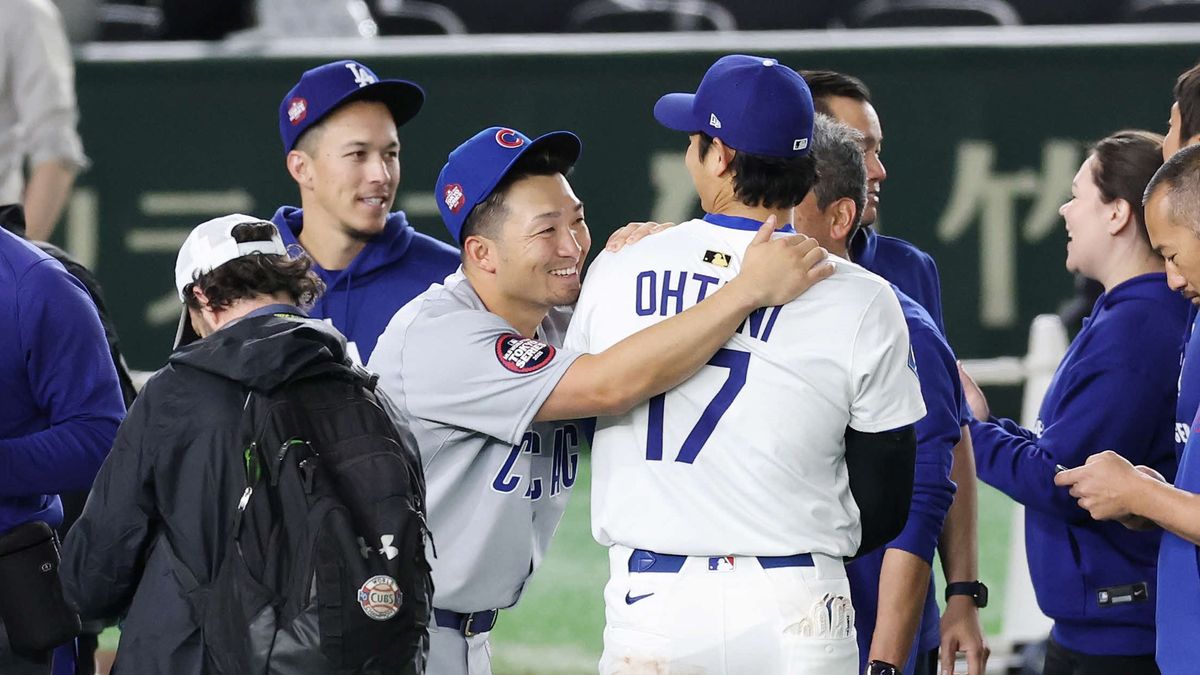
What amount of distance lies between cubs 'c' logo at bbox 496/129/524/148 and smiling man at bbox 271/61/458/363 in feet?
4.00

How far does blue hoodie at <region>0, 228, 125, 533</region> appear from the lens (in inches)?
143

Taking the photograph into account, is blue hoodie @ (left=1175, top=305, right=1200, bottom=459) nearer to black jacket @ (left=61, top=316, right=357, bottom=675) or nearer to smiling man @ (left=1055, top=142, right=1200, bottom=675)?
smiling man @ (left=1055, top=142, right=1200, bottom=675)

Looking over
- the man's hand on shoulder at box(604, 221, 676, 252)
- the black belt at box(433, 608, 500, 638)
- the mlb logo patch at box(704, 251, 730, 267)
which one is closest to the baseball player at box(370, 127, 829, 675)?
the black belt at box(433, 608, 500, 638)

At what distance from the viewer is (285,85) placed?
28.9ft

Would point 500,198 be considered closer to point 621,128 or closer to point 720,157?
point 720,157

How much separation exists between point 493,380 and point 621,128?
18.8 feet

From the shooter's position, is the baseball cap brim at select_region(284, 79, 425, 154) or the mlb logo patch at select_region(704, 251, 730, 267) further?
the baseball cap brim at select_region(284, 79, 425, 154)

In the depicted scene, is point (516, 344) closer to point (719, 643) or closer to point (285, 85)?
point (719, 643)

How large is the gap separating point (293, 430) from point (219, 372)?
0.16 meters

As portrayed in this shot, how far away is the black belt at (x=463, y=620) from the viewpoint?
11.2 feet

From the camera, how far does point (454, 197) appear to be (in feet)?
11.4

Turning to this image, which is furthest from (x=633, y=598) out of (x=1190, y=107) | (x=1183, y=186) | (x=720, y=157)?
(x=1190, y=107)

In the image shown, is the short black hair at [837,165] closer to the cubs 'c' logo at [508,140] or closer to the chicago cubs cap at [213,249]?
the cubs 'c' logo at [508,140]

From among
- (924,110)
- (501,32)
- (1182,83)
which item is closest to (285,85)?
(501,32)
